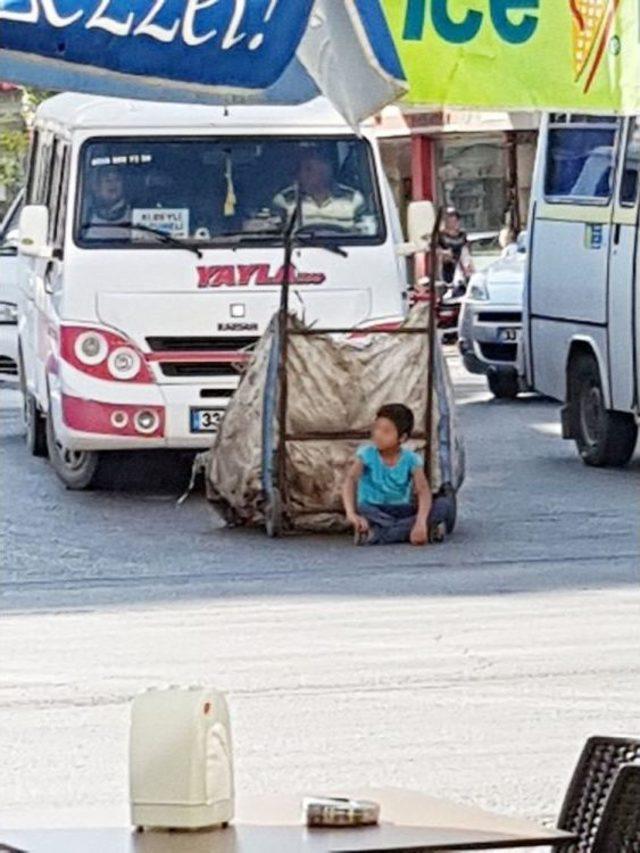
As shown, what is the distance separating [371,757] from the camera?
343 inches

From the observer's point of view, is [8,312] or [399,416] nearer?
[399,416]

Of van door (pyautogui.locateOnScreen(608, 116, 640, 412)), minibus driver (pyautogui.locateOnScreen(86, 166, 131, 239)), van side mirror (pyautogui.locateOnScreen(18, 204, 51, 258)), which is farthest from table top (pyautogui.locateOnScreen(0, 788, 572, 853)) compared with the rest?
van door (pyautogui.locateOnScreen(608, 116, 640, 412))

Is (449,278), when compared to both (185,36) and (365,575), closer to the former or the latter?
(365,575)

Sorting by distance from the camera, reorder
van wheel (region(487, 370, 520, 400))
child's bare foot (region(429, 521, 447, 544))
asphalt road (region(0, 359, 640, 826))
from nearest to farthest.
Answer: asphalt road (region(0, 359, 640, 826)) → child's bare foot (region(429, 521, 447, 544)) → van wheel (region(487, 370, 520, 400))

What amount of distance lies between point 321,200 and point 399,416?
2.28m

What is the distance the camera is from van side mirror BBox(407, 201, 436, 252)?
1630cm

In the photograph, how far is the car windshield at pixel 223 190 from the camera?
1644 cm

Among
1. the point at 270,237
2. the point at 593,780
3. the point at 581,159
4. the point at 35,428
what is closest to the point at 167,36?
the point at 593,780

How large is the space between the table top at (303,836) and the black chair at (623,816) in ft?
0.65

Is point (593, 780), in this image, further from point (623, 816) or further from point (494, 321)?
point (494, 321)

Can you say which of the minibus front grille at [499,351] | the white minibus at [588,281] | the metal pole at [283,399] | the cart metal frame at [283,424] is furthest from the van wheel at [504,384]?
the metal pole at [283,399]

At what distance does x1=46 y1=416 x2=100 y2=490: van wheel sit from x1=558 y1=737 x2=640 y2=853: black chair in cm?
1187

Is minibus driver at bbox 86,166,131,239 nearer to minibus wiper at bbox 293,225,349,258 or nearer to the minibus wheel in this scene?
minibus wiper at bbox 293,225,349,258

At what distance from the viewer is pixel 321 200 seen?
1648 centimetres
